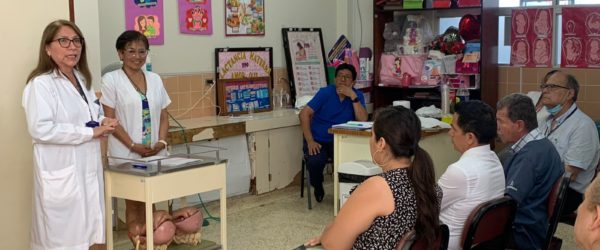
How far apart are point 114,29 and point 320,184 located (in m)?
2.01

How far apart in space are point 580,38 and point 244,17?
9.30 ft

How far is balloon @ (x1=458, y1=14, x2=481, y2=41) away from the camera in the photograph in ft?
21.5

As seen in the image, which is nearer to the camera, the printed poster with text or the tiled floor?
the tiled floor

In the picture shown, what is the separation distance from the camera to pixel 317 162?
593cm

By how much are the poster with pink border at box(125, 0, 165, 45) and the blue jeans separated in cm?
149

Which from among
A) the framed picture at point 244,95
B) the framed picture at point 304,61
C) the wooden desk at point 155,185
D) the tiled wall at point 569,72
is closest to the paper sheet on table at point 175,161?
the wooden desk at point 155,185

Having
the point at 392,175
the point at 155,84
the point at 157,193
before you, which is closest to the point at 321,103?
the point at 155,84

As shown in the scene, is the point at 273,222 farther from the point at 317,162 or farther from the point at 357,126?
the point at 357,126

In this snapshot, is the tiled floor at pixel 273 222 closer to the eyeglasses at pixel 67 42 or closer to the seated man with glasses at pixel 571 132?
the seated man with glasses at pixel 571 132

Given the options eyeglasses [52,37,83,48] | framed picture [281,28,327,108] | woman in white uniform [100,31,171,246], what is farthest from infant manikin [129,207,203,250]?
framed picture [281,28,327,108]

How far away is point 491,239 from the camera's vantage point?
9.86ft

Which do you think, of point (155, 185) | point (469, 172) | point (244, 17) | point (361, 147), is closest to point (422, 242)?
point (469, 172)

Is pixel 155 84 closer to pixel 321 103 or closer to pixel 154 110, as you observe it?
pixel 154 110

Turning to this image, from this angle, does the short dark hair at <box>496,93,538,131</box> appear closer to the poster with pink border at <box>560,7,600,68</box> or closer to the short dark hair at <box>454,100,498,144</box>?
the short dark hair at <box>454,100,498,144</box>
